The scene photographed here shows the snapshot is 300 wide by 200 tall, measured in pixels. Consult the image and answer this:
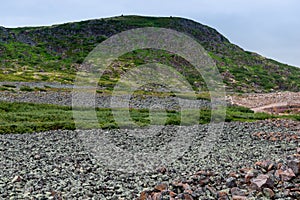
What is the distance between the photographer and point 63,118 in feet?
155

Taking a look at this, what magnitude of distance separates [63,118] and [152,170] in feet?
93.5

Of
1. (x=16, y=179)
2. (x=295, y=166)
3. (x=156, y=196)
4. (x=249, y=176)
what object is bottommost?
(x=16, y=179)

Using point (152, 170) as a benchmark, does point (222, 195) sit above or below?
above

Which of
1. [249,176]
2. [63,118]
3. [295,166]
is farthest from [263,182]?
[63,118]

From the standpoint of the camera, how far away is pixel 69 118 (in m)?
47.6

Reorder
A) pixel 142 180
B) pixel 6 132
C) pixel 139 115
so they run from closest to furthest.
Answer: pixel 142 180, pixel 6 132, pixel 139 115

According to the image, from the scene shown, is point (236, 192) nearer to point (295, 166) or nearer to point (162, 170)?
point (295, 166)

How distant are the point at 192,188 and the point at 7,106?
43.9m

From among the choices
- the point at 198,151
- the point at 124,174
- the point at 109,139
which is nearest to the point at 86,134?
the point at 109,139

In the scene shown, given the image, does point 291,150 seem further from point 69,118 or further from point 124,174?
point 69,118

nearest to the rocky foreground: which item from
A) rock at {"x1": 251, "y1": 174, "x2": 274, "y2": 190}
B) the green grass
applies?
rock at {"x1": 251, "y1": 174, "x2": 274, "y2": 190}

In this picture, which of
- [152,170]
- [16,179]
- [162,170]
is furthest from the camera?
[152,170]

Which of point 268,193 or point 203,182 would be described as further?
point 203,182

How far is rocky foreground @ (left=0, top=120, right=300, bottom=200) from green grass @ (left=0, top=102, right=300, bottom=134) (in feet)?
13.5
